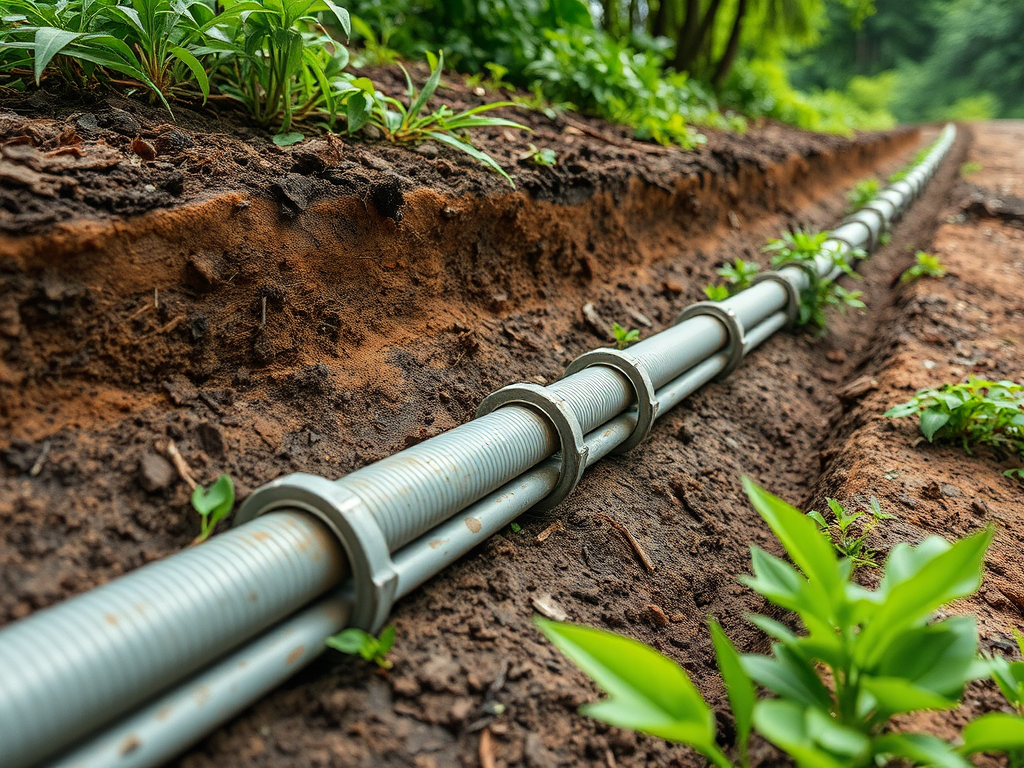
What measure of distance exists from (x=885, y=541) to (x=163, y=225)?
214 cm

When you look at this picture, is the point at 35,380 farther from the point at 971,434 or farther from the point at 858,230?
the point at 858,230

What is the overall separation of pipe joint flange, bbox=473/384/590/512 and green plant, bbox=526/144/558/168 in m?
1.39

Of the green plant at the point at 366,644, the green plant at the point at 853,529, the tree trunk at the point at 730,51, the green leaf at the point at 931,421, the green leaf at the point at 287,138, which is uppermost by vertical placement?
the tree trunk at the point at 730,51

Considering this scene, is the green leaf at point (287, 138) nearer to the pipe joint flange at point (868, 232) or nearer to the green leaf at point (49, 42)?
the green leaf at point (49, 42)

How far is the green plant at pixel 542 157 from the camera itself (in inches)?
116

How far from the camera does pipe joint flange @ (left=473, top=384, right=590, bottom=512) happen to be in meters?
1.88

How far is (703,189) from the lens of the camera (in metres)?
4.25

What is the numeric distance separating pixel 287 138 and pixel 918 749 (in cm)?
229

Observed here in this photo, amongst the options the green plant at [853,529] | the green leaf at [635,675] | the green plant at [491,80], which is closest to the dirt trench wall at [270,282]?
the green plant at [491,80]

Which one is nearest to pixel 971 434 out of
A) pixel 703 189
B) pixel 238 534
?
pixel 703 189

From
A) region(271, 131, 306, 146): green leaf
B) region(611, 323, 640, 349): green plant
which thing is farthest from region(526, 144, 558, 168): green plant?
region(271, 131, 306, 146): green leaf

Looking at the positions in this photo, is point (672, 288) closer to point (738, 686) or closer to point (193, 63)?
point (193, 63)

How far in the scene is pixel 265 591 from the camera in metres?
1.24

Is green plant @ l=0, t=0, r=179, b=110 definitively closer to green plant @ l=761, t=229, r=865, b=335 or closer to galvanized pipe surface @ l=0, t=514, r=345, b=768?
galvanized pipe surface @ l=0, t=514, r=345, b=768
